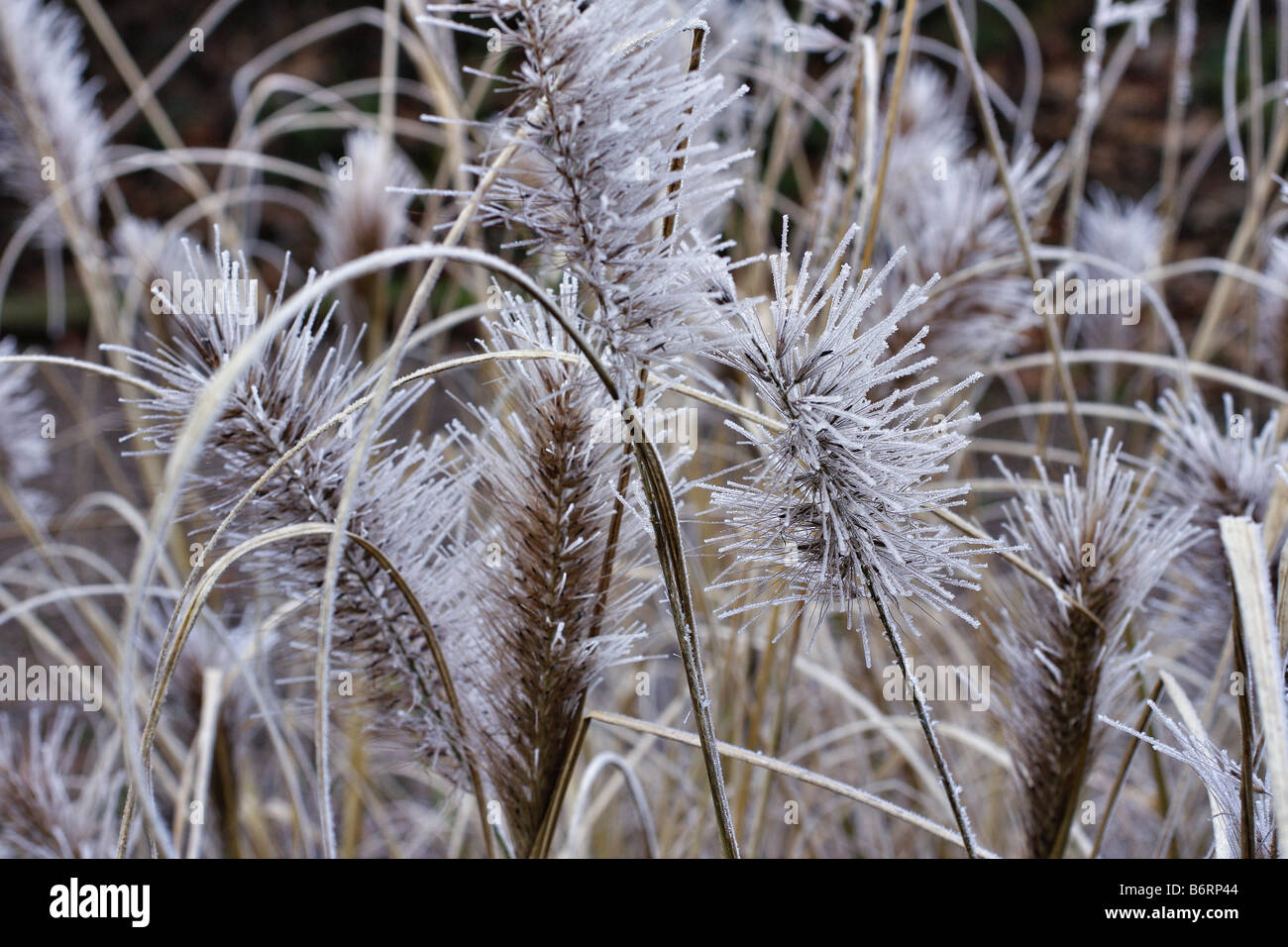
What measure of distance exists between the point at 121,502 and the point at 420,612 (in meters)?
0.44

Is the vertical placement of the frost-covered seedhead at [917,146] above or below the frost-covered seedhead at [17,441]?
above

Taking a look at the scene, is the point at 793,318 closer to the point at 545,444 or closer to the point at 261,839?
the point at 545,444

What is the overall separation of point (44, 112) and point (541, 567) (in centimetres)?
67

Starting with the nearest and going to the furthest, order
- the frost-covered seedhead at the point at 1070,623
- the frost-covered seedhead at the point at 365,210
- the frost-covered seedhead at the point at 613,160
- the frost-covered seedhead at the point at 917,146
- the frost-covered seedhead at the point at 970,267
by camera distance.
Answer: the frost-covered seedhead at the point at 613,160, the frost-covered seedhead at the point at 1070,623, the frost-covered seedhead at the point at 970,267, the frost-covered seedhead at the point at 917,146, the frost-covered seedhead at the point at 365,210

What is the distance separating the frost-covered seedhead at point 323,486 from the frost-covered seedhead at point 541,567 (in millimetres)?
22

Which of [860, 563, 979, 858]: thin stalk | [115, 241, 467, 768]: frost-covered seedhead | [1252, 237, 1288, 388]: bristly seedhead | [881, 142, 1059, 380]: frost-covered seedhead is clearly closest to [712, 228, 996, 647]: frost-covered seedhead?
[860, 563, 979, 858]: thin stalk

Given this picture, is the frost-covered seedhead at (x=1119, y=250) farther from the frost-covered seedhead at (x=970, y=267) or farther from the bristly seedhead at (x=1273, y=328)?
the frost-covered seedhead at (x=970, y=267)

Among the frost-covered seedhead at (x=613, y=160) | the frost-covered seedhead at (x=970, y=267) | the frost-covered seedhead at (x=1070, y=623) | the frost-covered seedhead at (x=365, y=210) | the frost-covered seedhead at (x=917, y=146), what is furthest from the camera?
the frost-covered seedhead at (x=365, y=210)

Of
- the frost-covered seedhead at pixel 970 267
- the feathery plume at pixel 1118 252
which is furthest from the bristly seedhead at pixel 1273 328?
the frost-covered seedhead at pixel 970 267

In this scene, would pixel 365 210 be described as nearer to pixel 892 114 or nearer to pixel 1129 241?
pixel 892 114

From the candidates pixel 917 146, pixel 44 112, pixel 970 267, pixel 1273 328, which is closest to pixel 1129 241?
pixel 1273 328

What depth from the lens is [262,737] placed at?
4.40 feet

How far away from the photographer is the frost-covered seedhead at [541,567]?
32 centimetres
